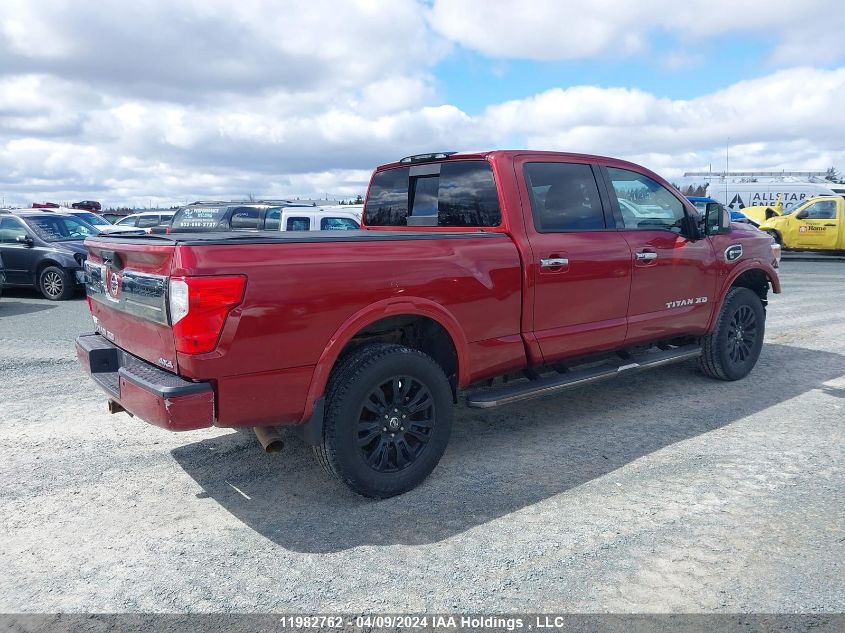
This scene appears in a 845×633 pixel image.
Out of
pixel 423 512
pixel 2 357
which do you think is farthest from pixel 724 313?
pixel 2 357

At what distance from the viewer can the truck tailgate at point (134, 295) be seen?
3.15 m

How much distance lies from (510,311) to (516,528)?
4.40 ft

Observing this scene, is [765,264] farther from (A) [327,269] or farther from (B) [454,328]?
(A) [327,269]

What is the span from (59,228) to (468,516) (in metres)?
11.9

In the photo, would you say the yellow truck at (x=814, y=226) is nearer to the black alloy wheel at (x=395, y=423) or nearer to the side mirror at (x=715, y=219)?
the side mirror at (x=715, y=219)

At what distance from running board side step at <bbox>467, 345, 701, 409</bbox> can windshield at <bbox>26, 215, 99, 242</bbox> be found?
11.0m

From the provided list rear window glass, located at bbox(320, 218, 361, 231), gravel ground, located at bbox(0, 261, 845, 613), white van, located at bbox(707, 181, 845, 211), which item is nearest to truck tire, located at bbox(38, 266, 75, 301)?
rear window glass, located at bbox(320, 218, 361, 231)

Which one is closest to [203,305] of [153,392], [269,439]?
[153,392]

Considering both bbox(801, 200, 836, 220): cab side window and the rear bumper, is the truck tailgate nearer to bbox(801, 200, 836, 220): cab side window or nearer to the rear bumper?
the rear bumper

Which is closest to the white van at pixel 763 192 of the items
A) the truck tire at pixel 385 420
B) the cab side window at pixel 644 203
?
the cab side window at pixel 644 203

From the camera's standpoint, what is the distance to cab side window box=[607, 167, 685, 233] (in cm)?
501

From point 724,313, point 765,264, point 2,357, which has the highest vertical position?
point 765,264

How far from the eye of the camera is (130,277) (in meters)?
3.45

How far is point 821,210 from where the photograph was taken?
749 inches
